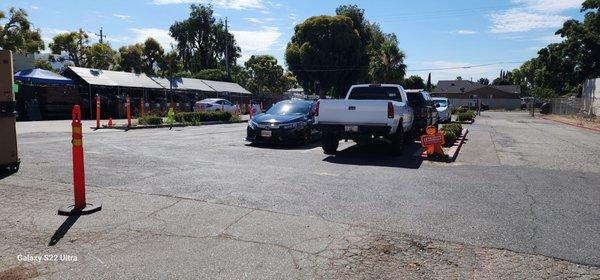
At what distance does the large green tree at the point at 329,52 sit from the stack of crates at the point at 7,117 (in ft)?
160

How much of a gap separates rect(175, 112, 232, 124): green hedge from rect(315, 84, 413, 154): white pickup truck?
12.3 meters

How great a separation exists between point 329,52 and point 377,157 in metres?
45.5

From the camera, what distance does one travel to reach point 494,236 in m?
4.82

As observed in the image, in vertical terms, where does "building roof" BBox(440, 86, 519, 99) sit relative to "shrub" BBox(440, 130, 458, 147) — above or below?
above

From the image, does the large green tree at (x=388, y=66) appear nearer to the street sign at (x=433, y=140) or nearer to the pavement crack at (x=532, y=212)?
the street sign at (x=433, y=140)

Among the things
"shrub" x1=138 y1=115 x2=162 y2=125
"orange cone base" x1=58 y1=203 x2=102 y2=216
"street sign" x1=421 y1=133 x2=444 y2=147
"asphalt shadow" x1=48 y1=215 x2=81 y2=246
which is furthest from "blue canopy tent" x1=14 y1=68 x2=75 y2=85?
"asphalt shadow" x1=48 y1=215 x2=81 y2=246

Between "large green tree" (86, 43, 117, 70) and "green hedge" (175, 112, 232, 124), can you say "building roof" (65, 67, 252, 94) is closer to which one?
"green hedge" (175, 112, 232, 124)

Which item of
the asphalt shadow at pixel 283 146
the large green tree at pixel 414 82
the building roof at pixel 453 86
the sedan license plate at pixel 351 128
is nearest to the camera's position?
the sedan license plate at pixel 351 128

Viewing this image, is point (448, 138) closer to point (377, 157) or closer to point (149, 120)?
point (377, 157)

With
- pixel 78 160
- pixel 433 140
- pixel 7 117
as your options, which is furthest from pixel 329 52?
pixel 78 160

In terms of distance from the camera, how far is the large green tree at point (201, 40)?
60.6 meters

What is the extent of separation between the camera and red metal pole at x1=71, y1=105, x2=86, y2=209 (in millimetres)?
5383

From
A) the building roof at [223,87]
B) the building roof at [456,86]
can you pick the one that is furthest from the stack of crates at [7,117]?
the building roof at [456,86]

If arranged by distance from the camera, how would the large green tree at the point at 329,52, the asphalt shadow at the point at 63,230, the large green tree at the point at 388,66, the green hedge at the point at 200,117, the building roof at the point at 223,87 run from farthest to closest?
the large green tree at the point at 329,52 → the large green tree at the point at 388,66 → the building roof at the point at 223,87 → the green hedge at the point at 200,117 → the asphalt shadow at the point at 63,230
